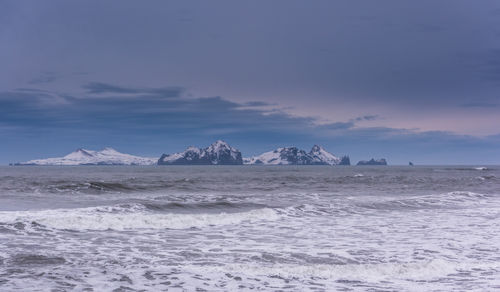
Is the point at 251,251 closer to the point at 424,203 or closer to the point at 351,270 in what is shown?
the point at 351,270

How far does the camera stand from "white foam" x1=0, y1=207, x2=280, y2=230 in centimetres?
1680

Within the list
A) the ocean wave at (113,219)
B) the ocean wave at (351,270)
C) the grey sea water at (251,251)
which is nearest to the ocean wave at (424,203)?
the grey sea water at (251,251)

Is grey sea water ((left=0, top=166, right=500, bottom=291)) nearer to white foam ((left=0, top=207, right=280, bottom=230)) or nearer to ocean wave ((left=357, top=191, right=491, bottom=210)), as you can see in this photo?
white foam ((left=0, top=207, right=280, bottom=230))

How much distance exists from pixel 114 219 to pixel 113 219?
0.14 feet

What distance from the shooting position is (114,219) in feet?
59.4

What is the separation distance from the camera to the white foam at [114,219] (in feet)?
55.1

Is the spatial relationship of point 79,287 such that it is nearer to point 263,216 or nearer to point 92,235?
point 92,235

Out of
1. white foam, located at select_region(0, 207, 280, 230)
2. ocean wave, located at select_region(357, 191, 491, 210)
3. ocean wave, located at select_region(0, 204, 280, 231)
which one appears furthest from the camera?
ocean wave, located at select_region(357, 191, 491, 210)

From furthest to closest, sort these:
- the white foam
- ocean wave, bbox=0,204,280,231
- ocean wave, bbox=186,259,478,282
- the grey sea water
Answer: the white foam < ocean wave, bbox=0,204,280,231 < ocean wave, bbox=186,259,478,282 < the grey sea water

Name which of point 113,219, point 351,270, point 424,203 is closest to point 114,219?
point 113,219

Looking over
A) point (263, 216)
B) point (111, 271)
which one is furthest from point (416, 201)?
point (111, 271)

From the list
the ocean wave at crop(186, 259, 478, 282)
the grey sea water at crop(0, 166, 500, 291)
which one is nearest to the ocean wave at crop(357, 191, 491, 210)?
the grey sea water at crop(0, 166, 500, 291)

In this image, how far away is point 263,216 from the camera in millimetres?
20578

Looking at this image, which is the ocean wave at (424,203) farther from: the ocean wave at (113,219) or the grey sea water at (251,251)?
the ocean wave at (113,219)
